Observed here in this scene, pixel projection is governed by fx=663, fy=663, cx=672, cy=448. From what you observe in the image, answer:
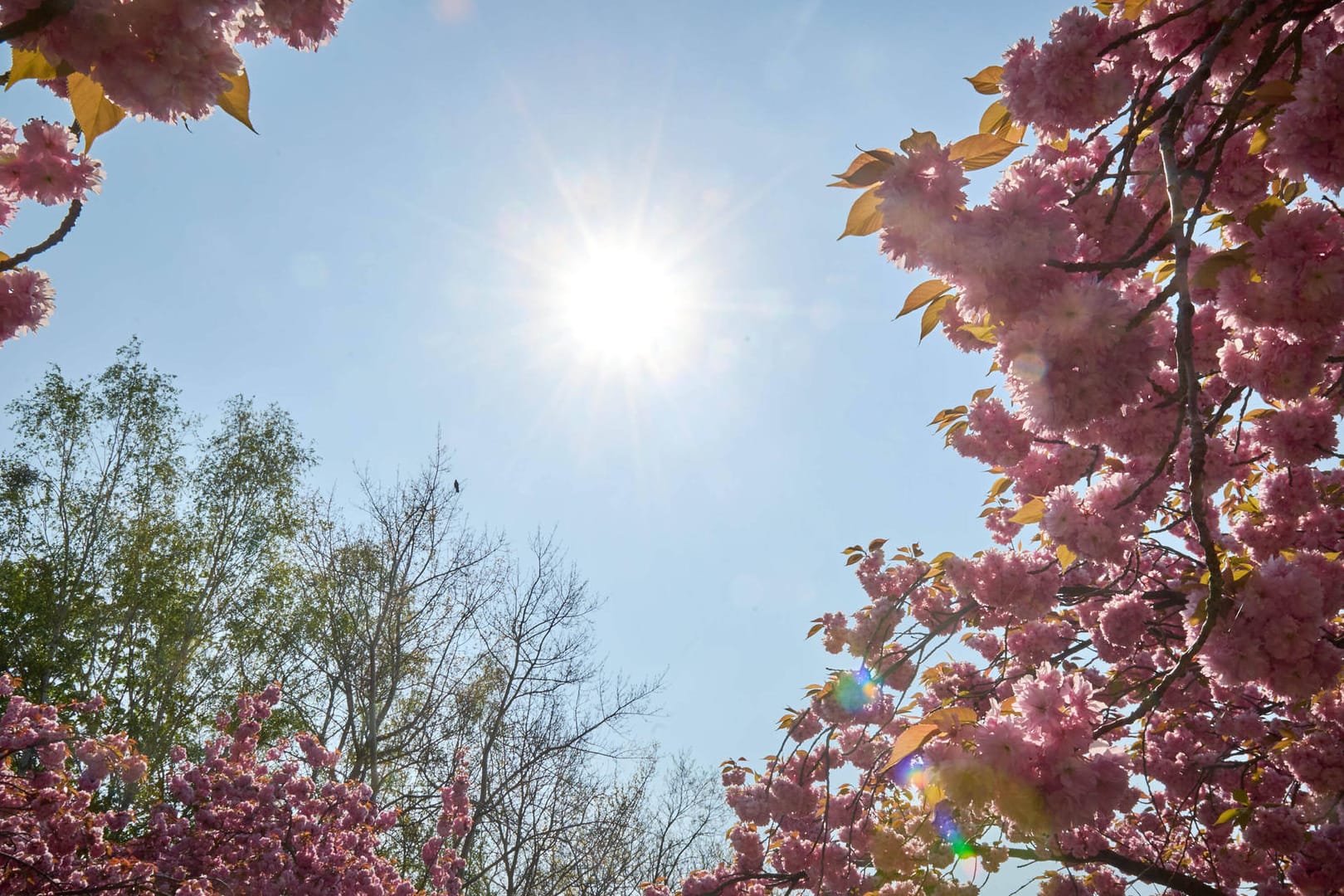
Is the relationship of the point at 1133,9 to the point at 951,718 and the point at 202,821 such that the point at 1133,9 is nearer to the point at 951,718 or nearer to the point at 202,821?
the point at 951,718

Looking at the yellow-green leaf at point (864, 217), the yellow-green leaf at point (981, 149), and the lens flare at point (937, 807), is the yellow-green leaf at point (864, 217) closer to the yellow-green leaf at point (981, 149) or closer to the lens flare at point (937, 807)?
the yellow-green leaf at point (981, 149)

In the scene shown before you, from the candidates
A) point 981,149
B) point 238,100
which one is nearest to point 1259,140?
point 981,149

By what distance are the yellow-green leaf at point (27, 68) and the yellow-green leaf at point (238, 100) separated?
0.29 meters

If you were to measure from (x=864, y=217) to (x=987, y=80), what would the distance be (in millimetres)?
698

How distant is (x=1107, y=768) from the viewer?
1252 millimetres

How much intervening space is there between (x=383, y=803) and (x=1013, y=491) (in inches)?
482

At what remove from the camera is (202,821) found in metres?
5.79

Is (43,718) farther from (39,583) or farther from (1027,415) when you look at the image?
(39,583)

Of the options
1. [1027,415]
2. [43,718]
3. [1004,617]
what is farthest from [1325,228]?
[43,718]

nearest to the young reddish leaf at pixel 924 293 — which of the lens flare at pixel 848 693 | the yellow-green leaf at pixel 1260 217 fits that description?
the yellow-green leaf at pixel 1260 217

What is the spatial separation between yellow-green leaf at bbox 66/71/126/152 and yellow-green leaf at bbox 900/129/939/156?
4.74 feet

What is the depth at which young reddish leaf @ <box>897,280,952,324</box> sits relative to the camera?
161 centimetres

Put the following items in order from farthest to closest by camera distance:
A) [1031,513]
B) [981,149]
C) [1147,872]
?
[1147,872]
[1031,513]
[981,149]

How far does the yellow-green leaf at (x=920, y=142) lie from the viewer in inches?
53.1
